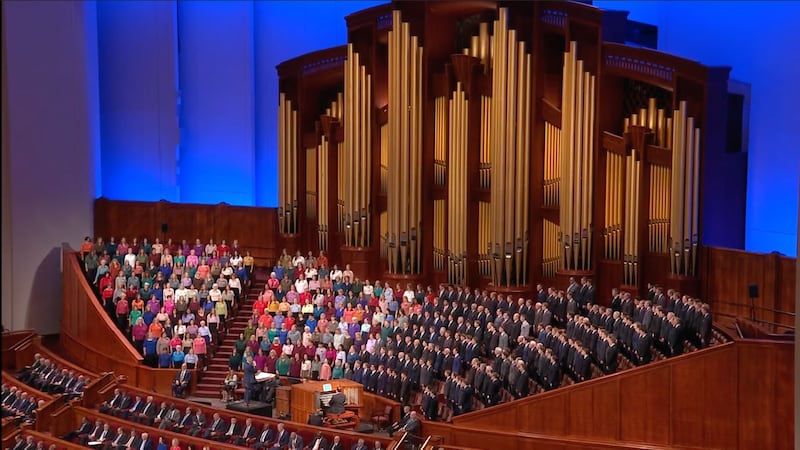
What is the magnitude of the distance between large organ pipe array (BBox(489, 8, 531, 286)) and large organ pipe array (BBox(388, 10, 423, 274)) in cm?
125

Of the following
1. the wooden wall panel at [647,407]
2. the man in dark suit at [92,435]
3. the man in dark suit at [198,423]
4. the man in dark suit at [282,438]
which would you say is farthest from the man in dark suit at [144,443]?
the wooden wall panel at [647,407]

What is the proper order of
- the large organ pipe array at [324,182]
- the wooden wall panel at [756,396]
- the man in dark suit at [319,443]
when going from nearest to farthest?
the wooden wall panel at [756,396] → the man in dark suit at [319,443] → the large organ pipe array at [324,182]

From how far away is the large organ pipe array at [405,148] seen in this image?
1360cm

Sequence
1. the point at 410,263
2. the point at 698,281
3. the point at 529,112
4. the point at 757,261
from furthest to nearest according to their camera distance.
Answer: the point at 410,263 → the point at 529,112 → the point at 698,281 → the point at 757,261

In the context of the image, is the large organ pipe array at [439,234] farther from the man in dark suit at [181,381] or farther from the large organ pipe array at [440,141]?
the man in dark suit at [181,381]

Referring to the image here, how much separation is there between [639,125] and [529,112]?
1529 mm

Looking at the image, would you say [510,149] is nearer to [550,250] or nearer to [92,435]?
[550,250]

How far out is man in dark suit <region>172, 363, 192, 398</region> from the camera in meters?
12.2

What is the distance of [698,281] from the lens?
1121 cm

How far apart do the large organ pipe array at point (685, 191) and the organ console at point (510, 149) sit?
0.02 metres

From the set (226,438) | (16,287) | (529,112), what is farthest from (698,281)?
(16,287)

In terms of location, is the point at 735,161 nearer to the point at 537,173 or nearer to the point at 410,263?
the point at 537,173

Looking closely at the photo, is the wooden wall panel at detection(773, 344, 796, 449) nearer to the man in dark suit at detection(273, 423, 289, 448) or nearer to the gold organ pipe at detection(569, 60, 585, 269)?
the gold organ pipe at detection(569, 60, 585, 269)

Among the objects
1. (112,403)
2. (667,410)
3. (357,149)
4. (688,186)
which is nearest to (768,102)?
(688,186)
